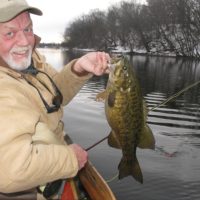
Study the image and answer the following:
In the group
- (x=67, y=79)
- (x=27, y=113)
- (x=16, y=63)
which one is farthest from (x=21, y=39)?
(x=67, y=79)

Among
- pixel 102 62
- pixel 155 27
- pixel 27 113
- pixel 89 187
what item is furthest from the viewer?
pixel 155 27

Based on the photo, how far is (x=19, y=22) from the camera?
369 cm

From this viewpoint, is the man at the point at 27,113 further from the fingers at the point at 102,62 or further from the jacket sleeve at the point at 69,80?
the jacket sleeve at the point at 69,80

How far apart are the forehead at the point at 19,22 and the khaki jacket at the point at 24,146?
1.36ft

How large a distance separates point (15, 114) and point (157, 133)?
9.21 m

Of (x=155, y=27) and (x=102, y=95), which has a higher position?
(x=102, y=95)

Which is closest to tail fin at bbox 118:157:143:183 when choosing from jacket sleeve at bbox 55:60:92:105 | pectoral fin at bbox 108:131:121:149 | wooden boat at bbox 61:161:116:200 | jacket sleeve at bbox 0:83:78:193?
pectoral fin at bbox 108:131:121:149

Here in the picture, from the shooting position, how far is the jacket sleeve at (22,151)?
9.37ft

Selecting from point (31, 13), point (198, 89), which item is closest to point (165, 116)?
point (198, 89)

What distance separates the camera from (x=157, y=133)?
11.8m

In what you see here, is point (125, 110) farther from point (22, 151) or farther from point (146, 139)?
point (22, 151)

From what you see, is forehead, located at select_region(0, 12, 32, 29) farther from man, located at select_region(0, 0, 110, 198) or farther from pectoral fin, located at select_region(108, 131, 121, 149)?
pectoral fin, located at select_region(108, 131, 121, 149)

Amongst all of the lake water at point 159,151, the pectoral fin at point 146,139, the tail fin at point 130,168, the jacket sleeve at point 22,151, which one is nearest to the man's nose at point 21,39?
the jacket sleeve at point 22,151

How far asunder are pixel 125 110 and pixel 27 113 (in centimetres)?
97
